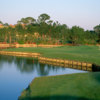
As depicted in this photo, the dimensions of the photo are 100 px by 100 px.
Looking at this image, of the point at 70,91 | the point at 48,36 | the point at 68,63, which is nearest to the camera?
the point at 70,91

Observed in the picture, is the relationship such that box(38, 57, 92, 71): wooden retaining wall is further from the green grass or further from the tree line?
the tree line

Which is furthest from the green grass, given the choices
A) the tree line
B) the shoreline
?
the tree line

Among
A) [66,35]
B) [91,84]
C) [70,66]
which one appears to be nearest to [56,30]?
[66,35]

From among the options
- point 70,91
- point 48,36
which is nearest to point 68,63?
point 70,91

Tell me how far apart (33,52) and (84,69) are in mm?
25818

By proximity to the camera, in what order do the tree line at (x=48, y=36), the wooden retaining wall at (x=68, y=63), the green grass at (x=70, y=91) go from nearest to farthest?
the green grass at (x=70, y=91)
the wooden retaining wall at (x=68, y=63)
the tree line at (x=48, y=36)

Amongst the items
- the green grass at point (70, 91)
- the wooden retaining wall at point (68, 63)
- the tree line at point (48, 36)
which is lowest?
the wooden retaining wall at point (68, 63)

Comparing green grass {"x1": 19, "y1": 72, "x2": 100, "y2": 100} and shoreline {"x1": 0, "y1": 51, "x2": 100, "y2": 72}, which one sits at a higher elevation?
green grass {"x1": 19, "y1": 72, "x2": 100, "y2": 100}

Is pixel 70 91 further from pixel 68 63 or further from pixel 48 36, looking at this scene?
pixel 48 36

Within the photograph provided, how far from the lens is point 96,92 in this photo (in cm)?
1264

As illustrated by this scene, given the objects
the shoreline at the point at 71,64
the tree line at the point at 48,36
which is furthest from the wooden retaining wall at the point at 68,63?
the tree line at the point at 48,36

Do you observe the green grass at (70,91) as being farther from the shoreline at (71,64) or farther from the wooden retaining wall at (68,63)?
the wooden retaining wall at (68,63)

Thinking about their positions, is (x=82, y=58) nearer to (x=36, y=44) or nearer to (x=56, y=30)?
(x=36, y=44)

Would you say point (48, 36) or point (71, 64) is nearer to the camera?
point (71, 64)
